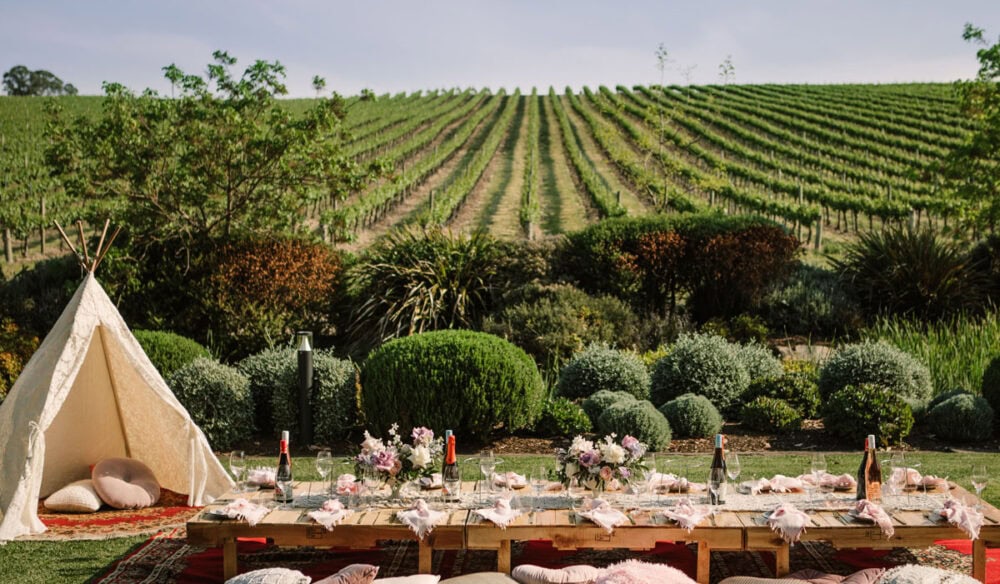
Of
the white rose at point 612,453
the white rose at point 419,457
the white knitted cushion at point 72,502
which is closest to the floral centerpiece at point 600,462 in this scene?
the white rose at point 612,453

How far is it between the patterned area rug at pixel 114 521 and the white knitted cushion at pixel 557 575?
3339mm

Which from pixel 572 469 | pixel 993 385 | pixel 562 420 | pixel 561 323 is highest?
pixel 561 323

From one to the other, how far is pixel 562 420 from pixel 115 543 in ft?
17.5

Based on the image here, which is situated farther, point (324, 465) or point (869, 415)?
point (869, 415)

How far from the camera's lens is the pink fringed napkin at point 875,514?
5742mm

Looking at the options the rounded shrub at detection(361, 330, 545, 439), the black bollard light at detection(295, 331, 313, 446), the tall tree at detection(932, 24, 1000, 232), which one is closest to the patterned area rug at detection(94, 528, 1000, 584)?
the rounded shrub at detection(361, 330, 545, 439)

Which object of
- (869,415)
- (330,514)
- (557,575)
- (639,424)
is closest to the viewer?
(557,575)

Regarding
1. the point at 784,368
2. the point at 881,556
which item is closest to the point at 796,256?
the point at 784,368

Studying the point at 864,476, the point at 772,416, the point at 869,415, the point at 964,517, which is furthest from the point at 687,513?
the point at 772,416

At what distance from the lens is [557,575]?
5703mm

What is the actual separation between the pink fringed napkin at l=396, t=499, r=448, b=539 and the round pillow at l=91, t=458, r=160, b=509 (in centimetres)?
366

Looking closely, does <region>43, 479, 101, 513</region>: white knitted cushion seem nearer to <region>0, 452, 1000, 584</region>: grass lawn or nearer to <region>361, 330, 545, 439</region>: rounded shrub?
<region>0, 452, 1000, 584</region>: grass lawn

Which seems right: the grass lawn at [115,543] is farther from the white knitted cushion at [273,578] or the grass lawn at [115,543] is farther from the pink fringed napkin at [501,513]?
the white knitted cushion at [273,578]

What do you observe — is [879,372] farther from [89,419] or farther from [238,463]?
[89,419]
